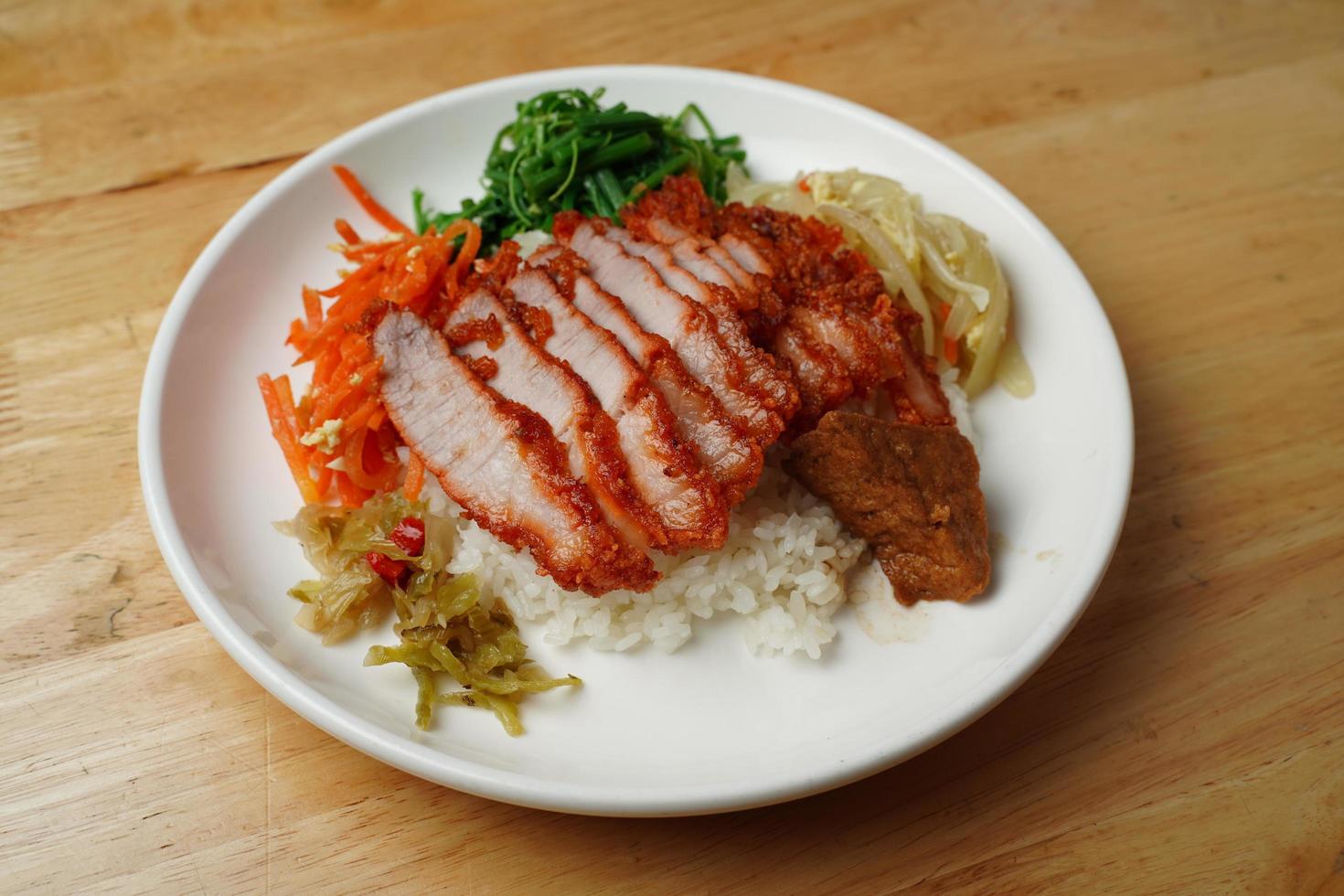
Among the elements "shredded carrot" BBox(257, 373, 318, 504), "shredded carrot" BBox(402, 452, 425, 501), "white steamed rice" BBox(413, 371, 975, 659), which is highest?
"shredded carrot" BBox(257, 373, 318, 504)

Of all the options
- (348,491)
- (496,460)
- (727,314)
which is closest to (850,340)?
(727,314)

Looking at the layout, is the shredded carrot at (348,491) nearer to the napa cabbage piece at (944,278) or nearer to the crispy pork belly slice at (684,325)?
the crispy pork belly slice at (684,325)

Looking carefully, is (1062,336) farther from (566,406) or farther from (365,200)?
(365,200)

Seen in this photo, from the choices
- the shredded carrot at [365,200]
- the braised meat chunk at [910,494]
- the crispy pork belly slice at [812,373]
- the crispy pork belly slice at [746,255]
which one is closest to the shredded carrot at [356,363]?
the shredded carrot at [365,200]

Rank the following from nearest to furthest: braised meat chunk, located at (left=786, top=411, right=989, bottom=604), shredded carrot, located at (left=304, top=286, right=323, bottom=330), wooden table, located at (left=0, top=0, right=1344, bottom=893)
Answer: wooden table, located at (left=0, top=0, right=1344, bottom=893) < braised meat chunk, located at (left=786, top=411, right=989, bottom=604) < shredded carrot, located at (left=304, top=286, right=323, bottom=330)

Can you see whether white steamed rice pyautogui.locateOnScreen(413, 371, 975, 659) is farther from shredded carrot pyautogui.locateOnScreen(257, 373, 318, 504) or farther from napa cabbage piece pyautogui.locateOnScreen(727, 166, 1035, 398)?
napa cabbage piece pyautogui.locateOnScreen(727, 166, 1035, 398)

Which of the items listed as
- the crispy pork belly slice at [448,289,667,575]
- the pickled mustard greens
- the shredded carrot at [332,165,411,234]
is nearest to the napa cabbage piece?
the crispy pork belly slice at [448,289,667,575]

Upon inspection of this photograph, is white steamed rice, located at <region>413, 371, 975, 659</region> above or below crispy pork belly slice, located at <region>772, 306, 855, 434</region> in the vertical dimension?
below
